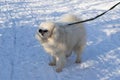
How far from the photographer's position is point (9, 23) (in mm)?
10133

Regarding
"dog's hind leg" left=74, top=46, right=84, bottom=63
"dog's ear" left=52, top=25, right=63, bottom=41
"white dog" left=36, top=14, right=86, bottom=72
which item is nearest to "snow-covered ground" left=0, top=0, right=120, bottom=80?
"dog's hind leg" left=74, top=46, right=84, bottom=63

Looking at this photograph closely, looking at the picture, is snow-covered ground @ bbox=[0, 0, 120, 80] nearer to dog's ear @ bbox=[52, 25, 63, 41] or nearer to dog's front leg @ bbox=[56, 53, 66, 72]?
dog's front leg @ bbox=[56, 53, 66, 72]

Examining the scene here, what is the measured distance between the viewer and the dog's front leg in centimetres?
654

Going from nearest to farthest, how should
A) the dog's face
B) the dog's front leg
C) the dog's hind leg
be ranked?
the dog's face, the dog's front leg, the dog's hind leg

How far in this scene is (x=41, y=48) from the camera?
7902 millimetres

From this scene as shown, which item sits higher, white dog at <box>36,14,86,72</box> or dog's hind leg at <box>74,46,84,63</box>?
white dog at <box>36,14,86,72</box>

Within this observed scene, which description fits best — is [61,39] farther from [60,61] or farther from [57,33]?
[60,61]

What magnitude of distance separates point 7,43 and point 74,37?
2309 mm

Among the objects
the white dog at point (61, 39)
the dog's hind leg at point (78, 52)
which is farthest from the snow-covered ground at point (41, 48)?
the white dog at point (61, 39)

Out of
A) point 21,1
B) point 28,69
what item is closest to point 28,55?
point 28,69

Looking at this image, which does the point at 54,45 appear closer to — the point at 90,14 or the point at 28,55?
the point at 28,55

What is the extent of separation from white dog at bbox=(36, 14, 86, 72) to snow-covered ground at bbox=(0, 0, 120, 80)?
0.32 metres

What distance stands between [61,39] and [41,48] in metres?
1.65

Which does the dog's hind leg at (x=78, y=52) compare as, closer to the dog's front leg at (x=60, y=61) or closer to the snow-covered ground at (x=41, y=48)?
the snow-covered ground at (x=41, y=48)
